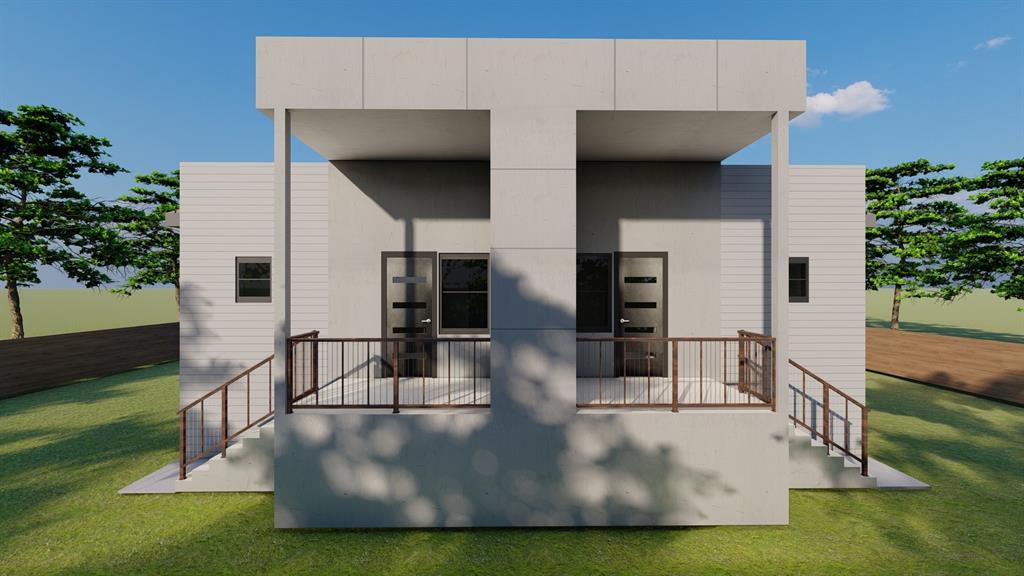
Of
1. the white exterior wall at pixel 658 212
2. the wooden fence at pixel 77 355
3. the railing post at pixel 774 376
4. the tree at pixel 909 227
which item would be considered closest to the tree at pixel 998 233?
the tree at pixel 909 227

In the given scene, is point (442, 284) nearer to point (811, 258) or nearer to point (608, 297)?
point (608, 297)

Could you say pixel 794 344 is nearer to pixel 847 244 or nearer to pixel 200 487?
pixel 847 244

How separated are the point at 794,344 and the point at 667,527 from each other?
3.81 meters

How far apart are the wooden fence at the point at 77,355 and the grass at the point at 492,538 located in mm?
6666

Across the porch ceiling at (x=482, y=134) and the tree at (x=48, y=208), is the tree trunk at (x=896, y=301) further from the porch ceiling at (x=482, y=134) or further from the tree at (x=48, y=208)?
the tree at (x=48, y=208)

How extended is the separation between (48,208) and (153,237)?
3.97 metres

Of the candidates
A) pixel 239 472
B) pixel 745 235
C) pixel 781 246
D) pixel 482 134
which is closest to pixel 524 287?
pixel 482 134

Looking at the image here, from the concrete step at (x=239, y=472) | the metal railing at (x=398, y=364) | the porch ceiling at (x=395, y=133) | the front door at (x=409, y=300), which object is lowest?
the concrete step at (x=239, y=472)

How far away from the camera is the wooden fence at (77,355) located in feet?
34.4

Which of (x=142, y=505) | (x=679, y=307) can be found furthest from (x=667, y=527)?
(x=142, y=505)

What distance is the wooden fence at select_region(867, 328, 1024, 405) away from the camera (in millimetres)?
10164

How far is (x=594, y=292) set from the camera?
6.66 m

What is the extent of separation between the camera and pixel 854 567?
11.9ft

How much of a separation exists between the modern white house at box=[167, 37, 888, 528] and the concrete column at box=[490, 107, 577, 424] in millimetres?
22
